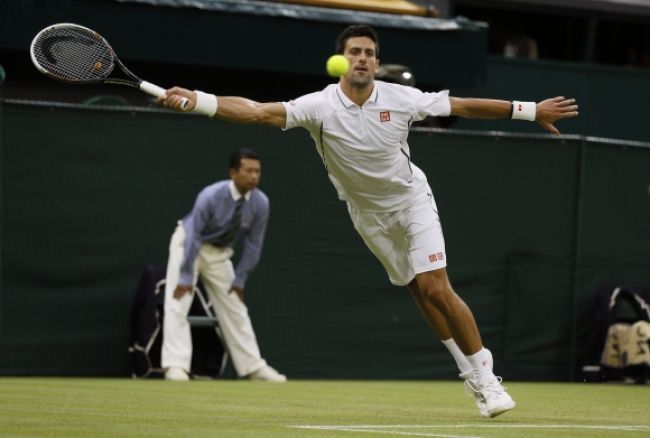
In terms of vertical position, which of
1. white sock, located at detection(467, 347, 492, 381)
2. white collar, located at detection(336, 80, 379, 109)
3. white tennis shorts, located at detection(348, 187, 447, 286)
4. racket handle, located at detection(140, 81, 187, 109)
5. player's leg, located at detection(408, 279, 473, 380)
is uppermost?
white collar, located at detection(336, 80, 379, 109)

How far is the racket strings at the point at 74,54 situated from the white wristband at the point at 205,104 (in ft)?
3.05

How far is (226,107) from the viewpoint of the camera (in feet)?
26.4

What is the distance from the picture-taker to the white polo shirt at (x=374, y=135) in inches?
339

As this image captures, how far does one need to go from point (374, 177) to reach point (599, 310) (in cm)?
691

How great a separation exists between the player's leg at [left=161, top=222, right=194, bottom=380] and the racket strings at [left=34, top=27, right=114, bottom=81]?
15.3 ft

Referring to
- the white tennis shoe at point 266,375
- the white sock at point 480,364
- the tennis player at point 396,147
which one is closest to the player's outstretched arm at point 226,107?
the tennis player at point 396,147

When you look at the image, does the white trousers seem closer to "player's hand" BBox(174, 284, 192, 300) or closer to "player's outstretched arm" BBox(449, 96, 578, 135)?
"player's hand" BBox(174, 284, 192, 300)

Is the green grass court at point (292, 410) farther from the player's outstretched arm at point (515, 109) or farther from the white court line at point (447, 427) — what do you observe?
the player's outstretched arm at point (515, 109)


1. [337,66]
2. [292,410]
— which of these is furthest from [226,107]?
[292,410]

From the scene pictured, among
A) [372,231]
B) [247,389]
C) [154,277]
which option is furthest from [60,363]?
[372,231]

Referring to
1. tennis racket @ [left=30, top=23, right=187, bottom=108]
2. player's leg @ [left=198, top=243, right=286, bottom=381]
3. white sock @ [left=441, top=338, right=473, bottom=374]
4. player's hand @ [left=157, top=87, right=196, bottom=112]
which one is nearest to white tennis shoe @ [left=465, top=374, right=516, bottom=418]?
white sock @ [left=441, top=338, right=473, bottom=374]

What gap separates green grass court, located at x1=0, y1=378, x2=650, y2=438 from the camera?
7.14 m

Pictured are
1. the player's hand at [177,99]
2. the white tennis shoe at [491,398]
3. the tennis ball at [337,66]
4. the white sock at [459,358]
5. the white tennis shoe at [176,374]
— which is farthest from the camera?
the white tennis shoe at [176,374]

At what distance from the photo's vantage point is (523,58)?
761 inches
